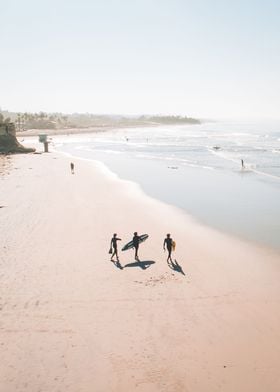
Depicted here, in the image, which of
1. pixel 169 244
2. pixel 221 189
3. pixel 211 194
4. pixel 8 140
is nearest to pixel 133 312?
pixel 169 244

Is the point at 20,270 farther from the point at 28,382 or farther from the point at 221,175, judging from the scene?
the point at 221,175

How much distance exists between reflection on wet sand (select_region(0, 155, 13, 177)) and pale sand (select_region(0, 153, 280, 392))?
20.4m

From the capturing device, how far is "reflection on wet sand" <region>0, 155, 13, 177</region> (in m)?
41.4

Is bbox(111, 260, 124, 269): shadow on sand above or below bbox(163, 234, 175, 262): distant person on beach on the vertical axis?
below

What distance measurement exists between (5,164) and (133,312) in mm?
40145

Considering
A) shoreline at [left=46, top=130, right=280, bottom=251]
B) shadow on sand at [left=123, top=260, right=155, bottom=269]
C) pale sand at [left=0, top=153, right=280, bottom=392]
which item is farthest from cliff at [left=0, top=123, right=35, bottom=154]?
shadow on sand at [left=123, top=260, right=155, bottom=269]

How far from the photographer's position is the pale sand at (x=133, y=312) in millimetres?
9578

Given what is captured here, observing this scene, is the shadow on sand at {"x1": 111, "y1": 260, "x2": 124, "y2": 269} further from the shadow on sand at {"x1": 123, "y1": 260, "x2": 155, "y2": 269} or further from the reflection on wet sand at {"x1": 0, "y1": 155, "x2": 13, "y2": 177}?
the reflection on wet sand at {"x1": 0, "y1": 155, "x2": 13, "y2": 177}

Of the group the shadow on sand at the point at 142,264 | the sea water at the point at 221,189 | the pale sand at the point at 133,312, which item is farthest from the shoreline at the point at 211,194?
the shadow on sand at the point at 142,264

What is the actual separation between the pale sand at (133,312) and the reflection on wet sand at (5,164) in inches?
803

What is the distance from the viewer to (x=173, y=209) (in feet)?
87.7

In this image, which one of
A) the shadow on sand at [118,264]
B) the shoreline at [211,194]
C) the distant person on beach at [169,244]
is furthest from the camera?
the shoreline at [211,194]

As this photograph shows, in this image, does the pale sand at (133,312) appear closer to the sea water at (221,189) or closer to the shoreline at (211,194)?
the shoreline at (211,194)

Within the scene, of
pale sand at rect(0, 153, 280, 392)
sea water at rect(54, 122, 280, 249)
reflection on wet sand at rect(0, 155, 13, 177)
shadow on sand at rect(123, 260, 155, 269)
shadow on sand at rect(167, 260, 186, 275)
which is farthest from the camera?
reflection on wet sand at rect(0, 155, 13, 177)
